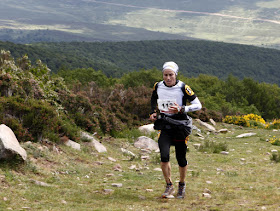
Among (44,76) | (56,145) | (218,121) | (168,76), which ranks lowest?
(218,121)

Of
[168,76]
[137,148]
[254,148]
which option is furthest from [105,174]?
[254,148]

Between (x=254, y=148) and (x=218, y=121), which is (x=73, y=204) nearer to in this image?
(x=254, y=148)

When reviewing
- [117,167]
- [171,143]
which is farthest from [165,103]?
[117,167]

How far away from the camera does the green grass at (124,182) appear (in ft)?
21.0

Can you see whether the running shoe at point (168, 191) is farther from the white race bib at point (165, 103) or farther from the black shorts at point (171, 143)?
the white race bib at point (165, 103)

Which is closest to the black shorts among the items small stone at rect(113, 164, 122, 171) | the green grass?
the green grass

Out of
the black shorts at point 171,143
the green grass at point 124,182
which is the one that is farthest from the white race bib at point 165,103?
the green grass at point 124,182

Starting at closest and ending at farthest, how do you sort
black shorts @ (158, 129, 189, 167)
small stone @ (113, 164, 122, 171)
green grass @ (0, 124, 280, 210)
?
green grass @ (0, 124, 280, 210), black shorts @ (158, 129, 189, 167), small stone @ (113, 164, 122, 171)

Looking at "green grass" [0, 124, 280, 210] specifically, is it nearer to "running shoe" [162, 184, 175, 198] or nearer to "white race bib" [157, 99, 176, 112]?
"running shoe" [162, 184, 175, 198]

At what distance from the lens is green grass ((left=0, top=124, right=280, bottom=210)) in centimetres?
641

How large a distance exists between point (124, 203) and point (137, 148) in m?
7.60

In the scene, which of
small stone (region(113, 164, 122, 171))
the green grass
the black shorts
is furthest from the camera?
small stone (region(113, 164, 122, 171))

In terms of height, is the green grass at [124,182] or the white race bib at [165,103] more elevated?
the white race bib at [165,103]

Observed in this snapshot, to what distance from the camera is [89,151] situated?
11656 millimetres
